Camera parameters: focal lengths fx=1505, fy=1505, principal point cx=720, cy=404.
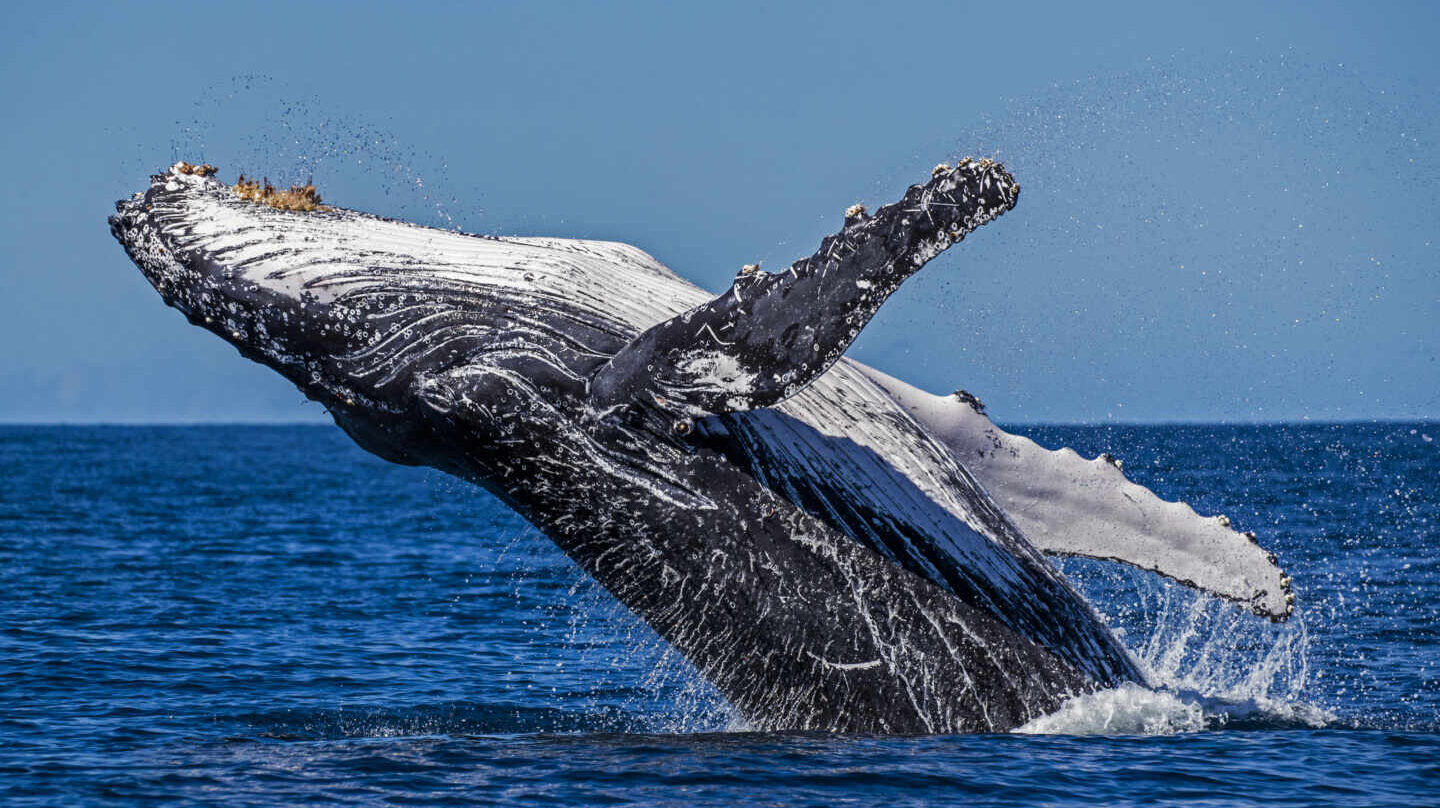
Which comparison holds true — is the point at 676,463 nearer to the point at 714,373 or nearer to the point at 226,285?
the point at 714,373

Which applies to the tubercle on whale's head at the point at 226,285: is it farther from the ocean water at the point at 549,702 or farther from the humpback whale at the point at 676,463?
the ocean water at the point at 549,702

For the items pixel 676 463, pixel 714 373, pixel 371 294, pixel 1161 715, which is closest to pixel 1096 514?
pixel 1161 715

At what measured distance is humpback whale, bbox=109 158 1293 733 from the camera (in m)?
8.38

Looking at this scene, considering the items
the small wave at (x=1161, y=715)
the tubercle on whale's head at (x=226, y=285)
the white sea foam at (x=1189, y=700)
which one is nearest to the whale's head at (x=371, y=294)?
the tubercle on whale's head at (x=226, y=285)

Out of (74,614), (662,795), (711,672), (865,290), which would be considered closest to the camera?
(865,290)

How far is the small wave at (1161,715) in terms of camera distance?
29.9 ft

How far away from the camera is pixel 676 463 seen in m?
8.38

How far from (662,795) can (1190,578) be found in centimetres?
360

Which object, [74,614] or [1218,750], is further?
[74,614]

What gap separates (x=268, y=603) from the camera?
21.4 meters

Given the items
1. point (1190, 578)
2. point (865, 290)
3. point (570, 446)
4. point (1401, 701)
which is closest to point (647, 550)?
point (570, 446)

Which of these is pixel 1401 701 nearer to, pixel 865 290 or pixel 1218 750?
pixel 1218 750

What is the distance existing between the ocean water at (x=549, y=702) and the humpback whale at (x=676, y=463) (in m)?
0.41

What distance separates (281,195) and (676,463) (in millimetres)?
3099
